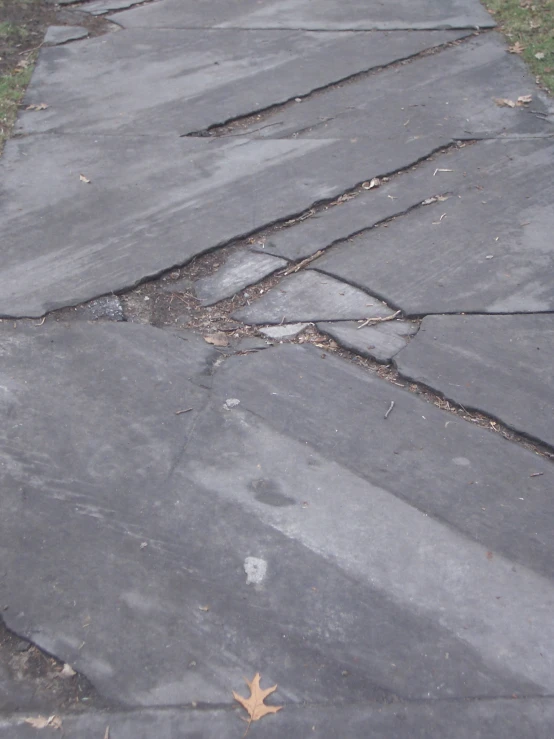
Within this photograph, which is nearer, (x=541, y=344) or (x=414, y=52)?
(x=541, y=344)

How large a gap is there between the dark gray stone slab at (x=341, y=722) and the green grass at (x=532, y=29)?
4614 mm

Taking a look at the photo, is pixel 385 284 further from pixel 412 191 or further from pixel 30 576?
pixel 30 576

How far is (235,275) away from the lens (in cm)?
382

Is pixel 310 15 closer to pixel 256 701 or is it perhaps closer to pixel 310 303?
pixel 310 303

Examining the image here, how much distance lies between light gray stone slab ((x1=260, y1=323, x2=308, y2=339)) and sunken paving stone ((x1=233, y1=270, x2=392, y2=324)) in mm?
32

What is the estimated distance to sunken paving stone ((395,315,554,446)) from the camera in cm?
311

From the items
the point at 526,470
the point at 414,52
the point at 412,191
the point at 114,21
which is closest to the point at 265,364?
the point at 526,470

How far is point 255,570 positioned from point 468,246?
2.25m

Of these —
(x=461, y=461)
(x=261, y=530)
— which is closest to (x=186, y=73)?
(x=461, y=461)

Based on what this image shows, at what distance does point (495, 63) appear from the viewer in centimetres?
591

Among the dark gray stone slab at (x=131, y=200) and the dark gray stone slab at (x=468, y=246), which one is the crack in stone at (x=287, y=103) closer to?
the dark gray stone slab at (x=131, y=200)

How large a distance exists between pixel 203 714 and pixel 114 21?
19.6ft

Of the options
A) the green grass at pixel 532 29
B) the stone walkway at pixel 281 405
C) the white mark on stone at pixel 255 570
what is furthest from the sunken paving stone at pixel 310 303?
the green grass at pixel 532 29

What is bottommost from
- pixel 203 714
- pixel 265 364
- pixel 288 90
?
pixel 203 714
